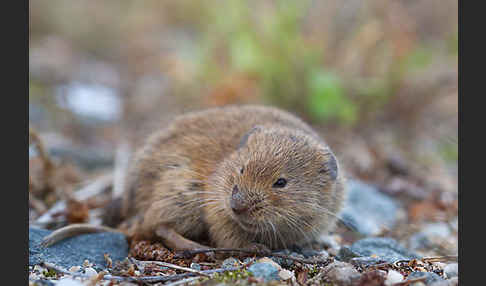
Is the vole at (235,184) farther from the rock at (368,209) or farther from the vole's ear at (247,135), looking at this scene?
the rock at (368,209)

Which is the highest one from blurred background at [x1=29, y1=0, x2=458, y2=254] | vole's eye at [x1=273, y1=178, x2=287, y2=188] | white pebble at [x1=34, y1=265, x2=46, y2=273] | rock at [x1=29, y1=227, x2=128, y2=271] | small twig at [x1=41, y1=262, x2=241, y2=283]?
blurred background at [x1=29, y1=0, x2=458, y2=254]

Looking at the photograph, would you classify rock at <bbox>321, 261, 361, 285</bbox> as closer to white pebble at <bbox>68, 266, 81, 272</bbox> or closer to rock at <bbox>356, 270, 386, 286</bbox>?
rock at <bbox>356, 270, 386, 286</bbox>

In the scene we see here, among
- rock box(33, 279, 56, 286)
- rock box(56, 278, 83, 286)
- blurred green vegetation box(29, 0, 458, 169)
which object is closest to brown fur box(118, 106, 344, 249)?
rock box(56, 278, 83, 286)

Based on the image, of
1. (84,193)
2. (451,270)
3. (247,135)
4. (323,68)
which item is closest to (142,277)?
(247,135)

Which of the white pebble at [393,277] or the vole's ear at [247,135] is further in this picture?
the vole's ear at [247,135]

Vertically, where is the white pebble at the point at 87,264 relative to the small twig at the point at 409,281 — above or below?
above

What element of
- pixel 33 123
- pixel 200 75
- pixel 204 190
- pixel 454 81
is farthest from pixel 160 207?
pixel 454 81

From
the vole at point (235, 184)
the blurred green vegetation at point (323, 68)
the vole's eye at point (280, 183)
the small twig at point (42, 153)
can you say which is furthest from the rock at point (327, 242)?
the blurred green vegetation at point (323, 68)

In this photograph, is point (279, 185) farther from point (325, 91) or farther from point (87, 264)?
point (325, 91)
